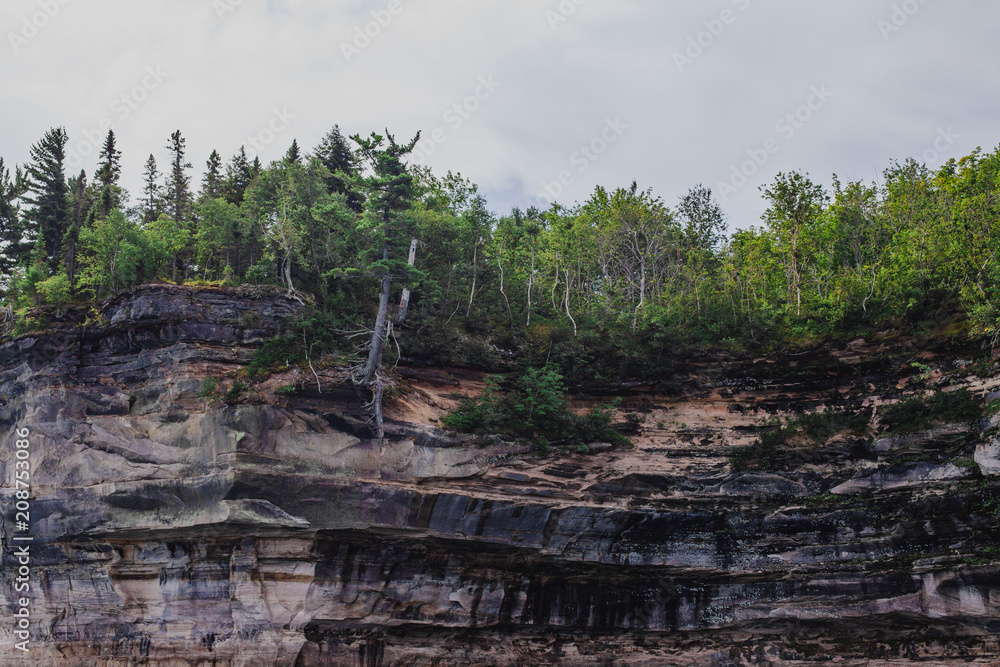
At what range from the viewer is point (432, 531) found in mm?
21297

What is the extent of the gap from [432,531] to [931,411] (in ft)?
50.6

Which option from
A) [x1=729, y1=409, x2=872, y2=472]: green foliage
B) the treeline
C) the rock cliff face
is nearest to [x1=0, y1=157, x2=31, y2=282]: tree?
the treeline

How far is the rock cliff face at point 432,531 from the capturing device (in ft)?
67.6

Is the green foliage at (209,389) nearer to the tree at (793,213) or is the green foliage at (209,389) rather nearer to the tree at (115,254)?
the tree at (115,254)

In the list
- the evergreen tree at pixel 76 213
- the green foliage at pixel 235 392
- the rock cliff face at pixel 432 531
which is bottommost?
the rock cliff face at pixel 432 531

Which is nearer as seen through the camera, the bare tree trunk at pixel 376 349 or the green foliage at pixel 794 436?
the bare tree trunk at pixel 376 349

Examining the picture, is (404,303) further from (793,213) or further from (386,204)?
(793,213)

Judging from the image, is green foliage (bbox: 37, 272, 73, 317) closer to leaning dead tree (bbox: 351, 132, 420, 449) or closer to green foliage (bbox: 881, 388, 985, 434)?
leaning dead tree (bbox: 351, 132, 420, 449)

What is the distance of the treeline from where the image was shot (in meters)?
24.7

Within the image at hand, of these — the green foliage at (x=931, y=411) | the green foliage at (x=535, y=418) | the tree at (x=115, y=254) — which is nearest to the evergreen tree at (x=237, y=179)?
the tree at (x=115, y=254)

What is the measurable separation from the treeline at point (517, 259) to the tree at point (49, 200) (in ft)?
0.29

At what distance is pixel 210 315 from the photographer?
78.1 feet

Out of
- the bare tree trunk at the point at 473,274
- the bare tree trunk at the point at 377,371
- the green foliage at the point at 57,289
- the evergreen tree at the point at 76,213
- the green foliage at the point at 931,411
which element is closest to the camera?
the green foliage at the point at 931,411

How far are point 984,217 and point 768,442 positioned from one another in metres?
10.8
